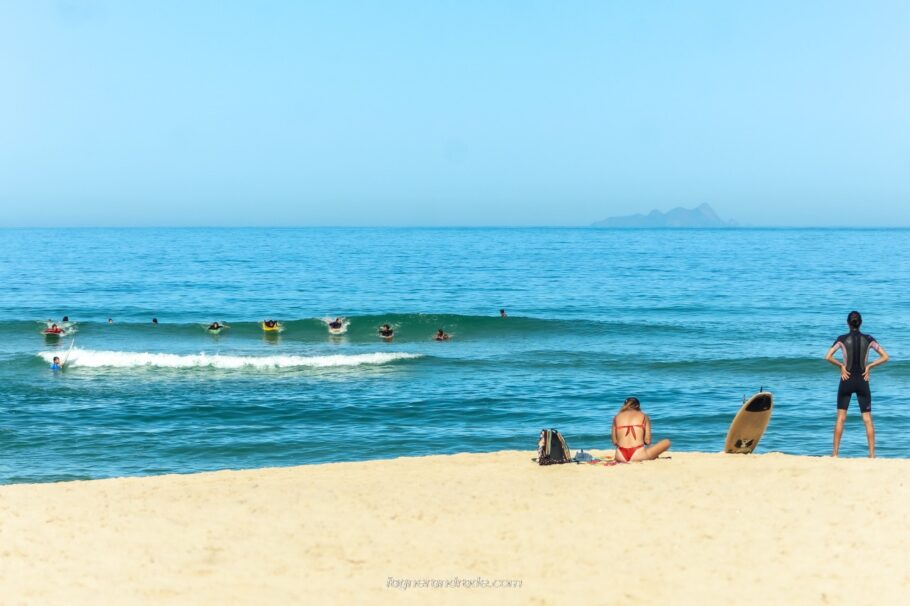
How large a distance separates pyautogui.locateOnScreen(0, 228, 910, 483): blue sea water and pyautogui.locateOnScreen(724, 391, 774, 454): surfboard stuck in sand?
145 inches

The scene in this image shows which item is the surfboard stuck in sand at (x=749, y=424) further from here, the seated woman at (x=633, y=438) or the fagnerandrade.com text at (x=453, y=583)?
the fagnerandrade.com text at (x=453, y=583)

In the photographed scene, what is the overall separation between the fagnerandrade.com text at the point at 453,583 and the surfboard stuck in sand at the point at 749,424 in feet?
25.1

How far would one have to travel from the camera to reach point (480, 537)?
34.8ft

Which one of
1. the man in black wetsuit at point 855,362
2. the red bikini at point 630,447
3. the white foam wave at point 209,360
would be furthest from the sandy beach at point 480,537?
the white foam wave at point 209,360

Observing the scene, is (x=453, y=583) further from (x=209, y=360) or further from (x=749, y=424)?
(x=209, y=360)

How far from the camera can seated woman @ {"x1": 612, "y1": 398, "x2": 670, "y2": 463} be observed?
1435 cm

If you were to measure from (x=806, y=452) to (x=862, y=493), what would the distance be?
694 cm

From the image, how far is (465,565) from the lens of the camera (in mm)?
9656

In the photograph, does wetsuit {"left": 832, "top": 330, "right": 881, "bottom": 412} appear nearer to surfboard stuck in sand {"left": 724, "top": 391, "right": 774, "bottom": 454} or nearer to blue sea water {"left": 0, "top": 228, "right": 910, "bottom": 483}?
surfboard stuck in sand {"left": 724, "top": 391, "right": 774, "bottom": 454}

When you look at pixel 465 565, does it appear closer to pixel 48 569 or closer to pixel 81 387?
pixel 48 569

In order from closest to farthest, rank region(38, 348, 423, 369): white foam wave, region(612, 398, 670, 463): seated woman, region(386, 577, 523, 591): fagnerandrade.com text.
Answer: region(386, 577, 523, 591): fagnerandrade.com text → region(612, 398, 670, 463): seated woman → region(38, 348, 423, 369): white foam wave

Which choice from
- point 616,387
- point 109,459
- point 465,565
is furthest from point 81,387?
point 465,565

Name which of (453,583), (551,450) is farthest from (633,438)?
(453,583)

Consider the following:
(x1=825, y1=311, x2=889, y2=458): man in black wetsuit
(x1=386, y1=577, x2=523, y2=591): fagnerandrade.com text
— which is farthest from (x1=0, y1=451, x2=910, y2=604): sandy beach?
(x1=825, y1=311, x2=889, y2=458): man in black wetsuit
